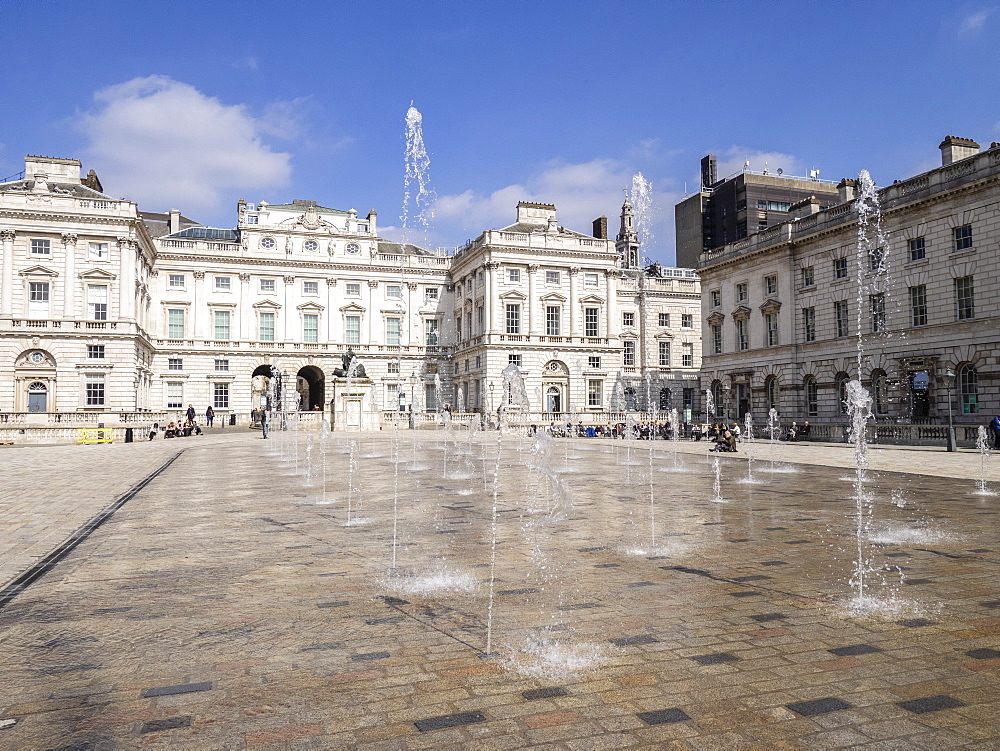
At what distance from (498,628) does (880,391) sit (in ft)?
120

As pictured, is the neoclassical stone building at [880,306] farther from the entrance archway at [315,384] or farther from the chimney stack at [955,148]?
the entrance archway at [315,384]

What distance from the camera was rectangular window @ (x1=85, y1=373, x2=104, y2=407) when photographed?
47875mm

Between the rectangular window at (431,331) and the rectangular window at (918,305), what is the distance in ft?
140

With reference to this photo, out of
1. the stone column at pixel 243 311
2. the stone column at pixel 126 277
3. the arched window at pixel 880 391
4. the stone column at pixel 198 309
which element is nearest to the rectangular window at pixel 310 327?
the stone column at pixel 243 311

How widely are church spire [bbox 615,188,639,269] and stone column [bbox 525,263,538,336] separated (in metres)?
20.5

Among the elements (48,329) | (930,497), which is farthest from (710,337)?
(48,329)

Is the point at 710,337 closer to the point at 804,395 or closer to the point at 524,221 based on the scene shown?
the point at 804,395

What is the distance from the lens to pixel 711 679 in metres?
4.30

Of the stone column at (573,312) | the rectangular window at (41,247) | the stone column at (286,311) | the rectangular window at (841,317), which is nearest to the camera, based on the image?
the rectangular window at (841,317)

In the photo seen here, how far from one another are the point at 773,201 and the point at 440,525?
3172 inches

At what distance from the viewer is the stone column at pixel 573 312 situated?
59719mm

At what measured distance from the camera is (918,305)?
34094 millimetres

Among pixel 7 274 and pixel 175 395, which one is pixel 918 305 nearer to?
pixel 175 395

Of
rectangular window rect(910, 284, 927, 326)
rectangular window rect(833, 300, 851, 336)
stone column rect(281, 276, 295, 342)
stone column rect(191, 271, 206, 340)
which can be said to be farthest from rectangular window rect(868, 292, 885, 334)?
stone column rect(191, 271, 206, 340)
